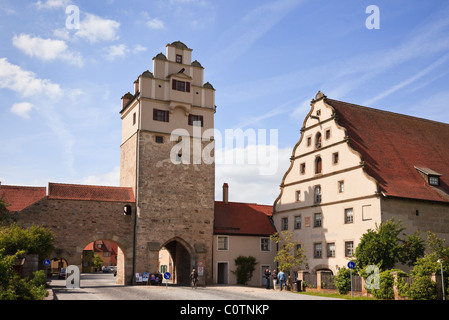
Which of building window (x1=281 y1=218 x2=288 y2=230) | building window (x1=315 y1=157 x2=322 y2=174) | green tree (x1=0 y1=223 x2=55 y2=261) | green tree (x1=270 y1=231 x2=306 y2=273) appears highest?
building window (x1=315 y1=157 x2=322 y2=174)

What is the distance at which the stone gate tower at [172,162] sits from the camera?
1716 inches

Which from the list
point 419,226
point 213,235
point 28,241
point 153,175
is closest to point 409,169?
point 419,226

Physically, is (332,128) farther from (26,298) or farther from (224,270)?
(26,298)

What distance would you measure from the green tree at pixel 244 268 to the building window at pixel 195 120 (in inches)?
498

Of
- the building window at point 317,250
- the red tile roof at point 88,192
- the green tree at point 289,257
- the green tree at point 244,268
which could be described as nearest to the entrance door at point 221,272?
the green tree at point 244,268

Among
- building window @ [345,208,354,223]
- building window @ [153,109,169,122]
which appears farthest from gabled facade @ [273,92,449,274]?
building window @ [153,109,169,122]

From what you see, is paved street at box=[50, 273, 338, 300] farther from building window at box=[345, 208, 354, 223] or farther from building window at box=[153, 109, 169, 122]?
building window at box=[153, 109, 169, 122]

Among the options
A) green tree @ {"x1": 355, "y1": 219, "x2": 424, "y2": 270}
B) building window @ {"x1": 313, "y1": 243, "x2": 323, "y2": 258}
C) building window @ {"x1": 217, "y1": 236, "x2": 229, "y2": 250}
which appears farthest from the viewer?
building window @ {"x1": 217, "y1": 236, "x2": 229, "y2": 250}

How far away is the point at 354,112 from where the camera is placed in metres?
43.2

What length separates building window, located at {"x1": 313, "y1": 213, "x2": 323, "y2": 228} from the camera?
4138cm

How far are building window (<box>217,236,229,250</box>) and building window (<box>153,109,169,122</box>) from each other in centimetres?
1184

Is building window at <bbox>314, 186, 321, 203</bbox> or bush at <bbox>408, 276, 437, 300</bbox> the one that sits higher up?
building window at <bbox>314, 186, 321, 203</bbox>

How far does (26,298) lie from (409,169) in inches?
1188

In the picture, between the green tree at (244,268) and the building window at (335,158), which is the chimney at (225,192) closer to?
the green tree at (244,268)
